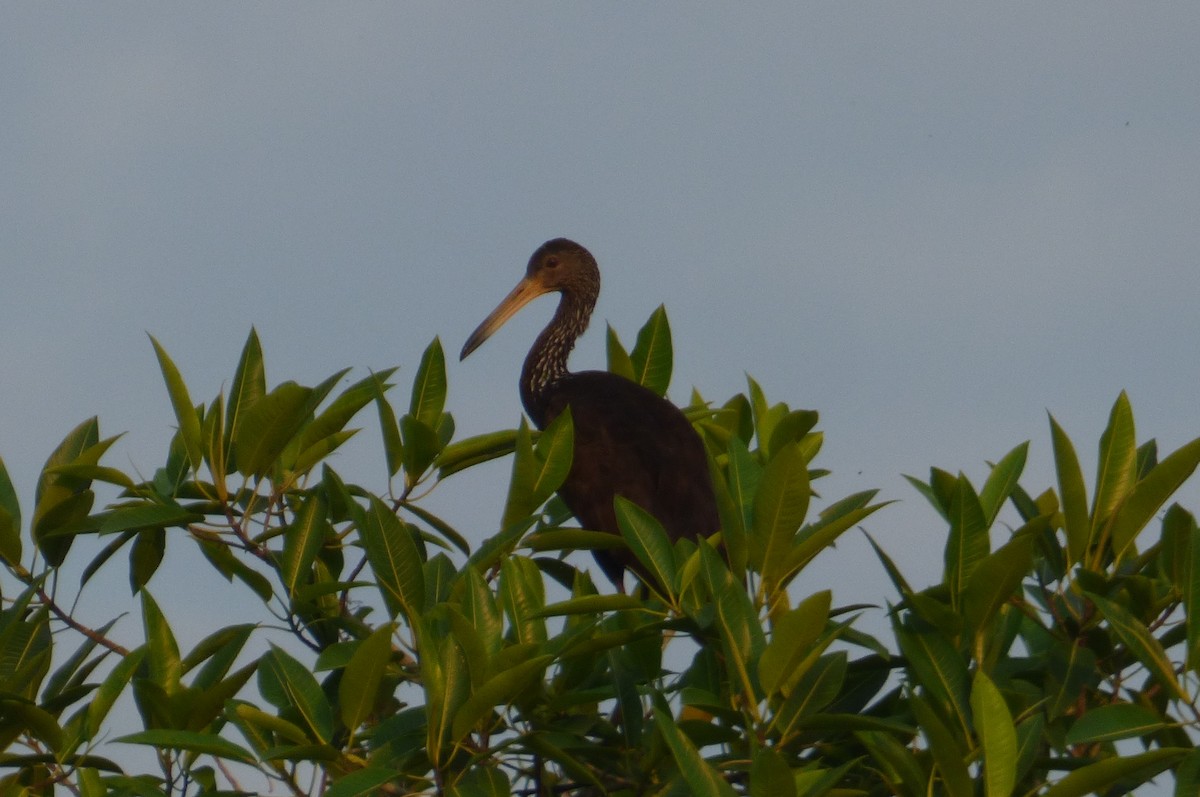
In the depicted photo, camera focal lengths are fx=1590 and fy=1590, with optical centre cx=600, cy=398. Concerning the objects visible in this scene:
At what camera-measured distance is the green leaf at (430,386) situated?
12.8ft

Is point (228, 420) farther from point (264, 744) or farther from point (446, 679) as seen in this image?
point (446, 679)

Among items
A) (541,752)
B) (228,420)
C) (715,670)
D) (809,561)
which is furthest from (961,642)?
(228,420)

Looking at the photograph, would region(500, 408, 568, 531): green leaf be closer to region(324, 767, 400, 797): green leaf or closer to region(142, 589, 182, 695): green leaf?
region(142, 589, 182, 695): green leaf

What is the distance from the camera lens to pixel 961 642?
2867 millimetres

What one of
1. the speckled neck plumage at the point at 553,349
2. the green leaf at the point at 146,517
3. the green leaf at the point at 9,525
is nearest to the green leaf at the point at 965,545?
the green leaf at the point at 146,517

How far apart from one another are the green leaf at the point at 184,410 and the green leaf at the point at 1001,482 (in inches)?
66.9

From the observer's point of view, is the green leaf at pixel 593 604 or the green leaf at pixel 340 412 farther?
the green leaf at pixel 340 412

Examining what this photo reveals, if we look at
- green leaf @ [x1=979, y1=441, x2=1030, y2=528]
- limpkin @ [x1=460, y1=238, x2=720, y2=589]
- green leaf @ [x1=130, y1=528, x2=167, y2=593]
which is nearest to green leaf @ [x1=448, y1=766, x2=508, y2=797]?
green leaf @ [x1=979, y1=441, x2=1030, y2=528]

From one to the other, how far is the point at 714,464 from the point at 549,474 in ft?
1.89

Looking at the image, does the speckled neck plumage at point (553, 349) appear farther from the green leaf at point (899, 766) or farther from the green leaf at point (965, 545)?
the green leaf at point (899, 766)

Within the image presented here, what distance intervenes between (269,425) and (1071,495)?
5.45 ft

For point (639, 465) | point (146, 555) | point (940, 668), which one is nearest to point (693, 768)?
point (940, 668)

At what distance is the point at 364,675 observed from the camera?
9.25 feet

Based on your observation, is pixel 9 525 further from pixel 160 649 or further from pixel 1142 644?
pixel 1142 644
